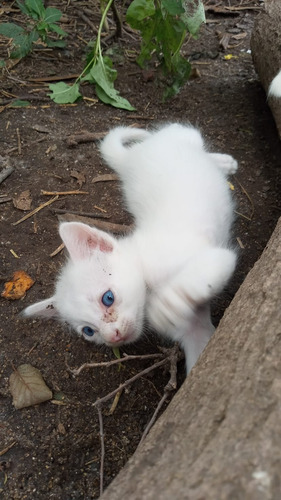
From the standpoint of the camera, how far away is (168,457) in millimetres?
1104

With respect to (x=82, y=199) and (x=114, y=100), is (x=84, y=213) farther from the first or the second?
(x=114, y=100)

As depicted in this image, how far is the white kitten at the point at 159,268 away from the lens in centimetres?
219

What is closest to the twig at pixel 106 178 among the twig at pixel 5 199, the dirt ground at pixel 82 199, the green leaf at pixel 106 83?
the dirt ground at pixel 82 199

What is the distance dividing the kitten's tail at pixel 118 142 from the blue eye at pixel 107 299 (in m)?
1.31

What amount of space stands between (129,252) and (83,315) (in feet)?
1.32

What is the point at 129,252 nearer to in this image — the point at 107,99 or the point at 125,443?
the point at 125,443

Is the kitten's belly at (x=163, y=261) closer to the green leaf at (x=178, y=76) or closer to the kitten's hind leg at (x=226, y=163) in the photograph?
the kitten's hind leg at (x=226, y=163)

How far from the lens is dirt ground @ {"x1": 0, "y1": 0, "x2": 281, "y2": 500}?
2.05m

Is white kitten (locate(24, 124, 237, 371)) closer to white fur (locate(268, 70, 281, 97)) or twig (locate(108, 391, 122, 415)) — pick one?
twig (locate(108, 391, 122, 415))

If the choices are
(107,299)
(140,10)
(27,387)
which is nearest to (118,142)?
(140,10)

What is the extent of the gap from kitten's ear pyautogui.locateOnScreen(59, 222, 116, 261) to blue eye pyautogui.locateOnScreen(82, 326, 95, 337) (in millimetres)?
328

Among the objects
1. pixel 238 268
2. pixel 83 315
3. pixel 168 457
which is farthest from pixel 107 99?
pixel 168 457

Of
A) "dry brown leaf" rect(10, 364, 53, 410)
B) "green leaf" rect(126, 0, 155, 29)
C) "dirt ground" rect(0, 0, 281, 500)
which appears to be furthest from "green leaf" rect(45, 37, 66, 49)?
"dry brown leaf" rect(10, 364, 53, 410)

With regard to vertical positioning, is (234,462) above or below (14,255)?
above
